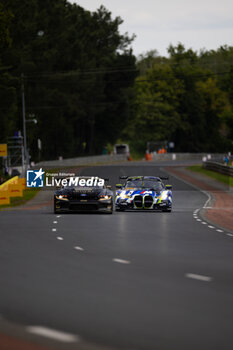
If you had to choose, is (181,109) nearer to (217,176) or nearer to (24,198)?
(217,176)

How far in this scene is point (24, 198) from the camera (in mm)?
41438

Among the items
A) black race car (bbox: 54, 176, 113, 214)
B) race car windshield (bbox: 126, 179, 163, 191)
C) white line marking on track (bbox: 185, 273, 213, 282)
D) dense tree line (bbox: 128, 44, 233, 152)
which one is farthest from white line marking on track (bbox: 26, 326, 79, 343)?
dense tree line (bbox: 128, 44, 233, 152)

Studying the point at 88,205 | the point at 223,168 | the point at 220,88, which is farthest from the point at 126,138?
the point at 88,205

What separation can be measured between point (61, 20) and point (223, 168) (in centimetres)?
4577

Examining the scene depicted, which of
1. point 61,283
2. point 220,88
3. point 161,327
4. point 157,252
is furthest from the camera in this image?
point 220,88

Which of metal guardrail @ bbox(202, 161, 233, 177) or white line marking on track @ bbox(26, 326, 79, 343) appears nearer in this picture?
white line marking on track @ bbox(26, 326, 79, 343)

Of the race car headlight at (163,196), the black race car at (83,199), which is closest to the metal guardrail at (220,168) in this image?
the race car headlight at (163,196)

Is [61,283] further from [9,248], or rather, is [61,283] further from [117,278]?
[9,248]

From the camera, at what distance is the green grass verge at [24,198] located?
120 feet

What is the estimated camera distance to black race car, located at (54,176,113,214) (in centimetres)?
2842

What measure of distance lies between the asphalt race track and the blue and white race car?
734 centimetres

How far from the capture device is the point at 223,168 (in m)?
62.7

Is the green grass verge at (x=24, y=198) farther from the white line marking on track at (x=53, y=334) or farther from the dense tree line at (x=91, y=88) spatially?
the white line marking on track at (x=53, y=334)

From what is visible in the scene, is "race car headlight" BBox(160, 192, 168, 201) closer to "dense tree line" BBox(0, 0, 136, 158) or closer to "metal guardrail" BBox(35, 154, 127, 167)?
"dense tree line" BBox(0, 0, 136, 158)
